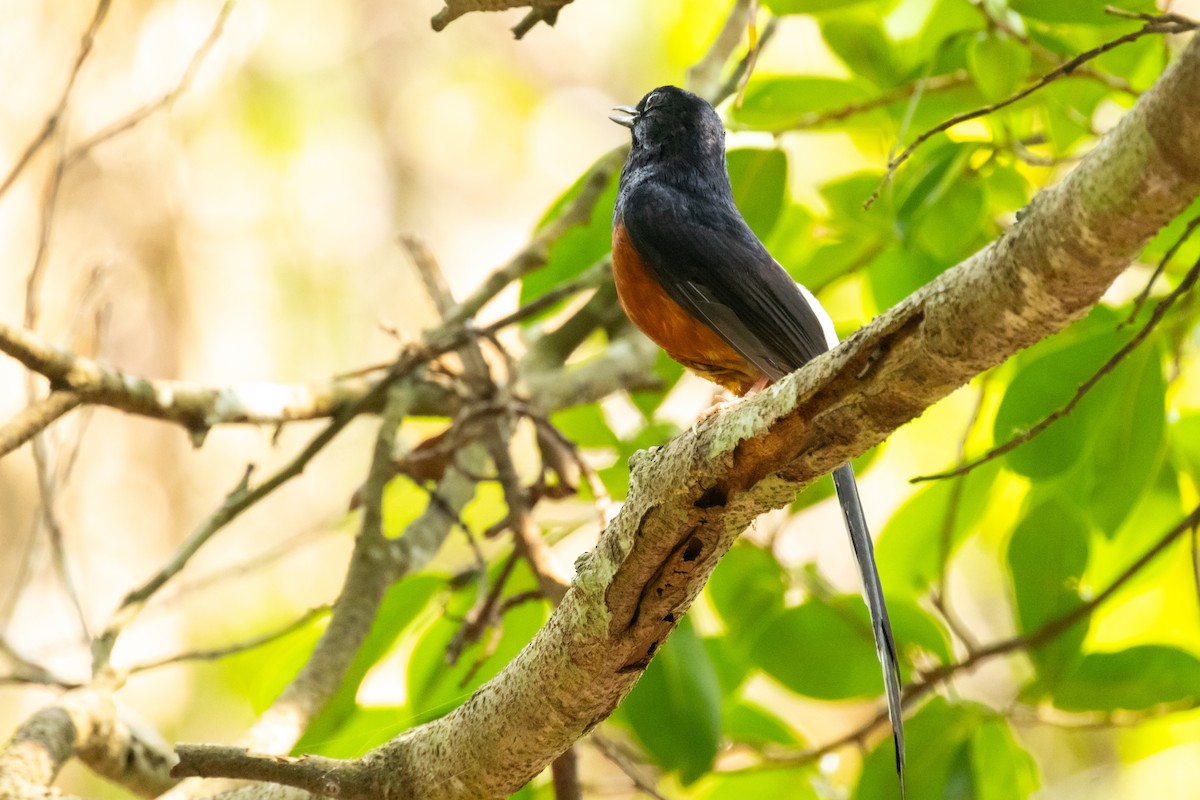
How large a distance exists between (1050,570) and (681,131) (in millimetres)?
1630

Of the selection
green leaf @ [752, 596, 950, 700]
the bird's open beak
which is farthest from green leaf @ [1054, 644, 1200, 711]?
the bird's open beak

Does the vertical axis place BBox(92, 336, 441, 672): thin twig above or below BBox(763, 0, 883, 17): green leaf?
below

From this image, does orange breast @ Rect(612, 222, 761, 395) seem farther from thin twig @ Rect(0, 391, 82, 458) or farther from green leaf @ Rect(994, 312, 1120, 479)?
thin twig @ Rect(0, 391, 82, 458)

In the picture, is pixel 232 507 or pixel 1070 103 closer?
pixel 1070 103

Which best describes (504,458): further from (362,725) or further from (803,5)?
(803,5)

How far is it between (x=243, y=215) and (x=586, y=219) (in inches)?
292

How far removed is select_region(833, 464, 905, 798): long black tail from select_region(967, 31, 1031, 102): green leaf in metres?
0.91

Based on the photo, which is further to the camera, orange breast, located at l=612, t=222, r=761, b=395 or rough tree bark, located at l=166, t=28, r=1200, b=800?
orange breast, located at l=612, t=222, r=761, b=395

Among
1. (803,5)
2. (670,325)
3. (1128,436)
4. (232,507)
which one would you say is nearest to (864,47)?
(803,5)

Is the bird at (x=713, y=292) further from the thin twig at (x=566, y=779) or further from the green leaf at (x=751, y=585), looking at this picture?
the thin twig at (x=566, y=779)

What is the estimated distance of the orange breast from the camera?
2758mm

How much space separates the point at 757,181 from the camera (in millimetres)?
3127

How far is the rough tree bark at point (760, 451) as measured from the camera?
1146mm

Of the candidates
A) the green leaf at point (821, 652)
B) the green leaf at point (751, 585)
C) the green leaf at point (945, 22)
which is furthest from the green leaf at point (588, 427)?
the green leaf at point (945, 22)
